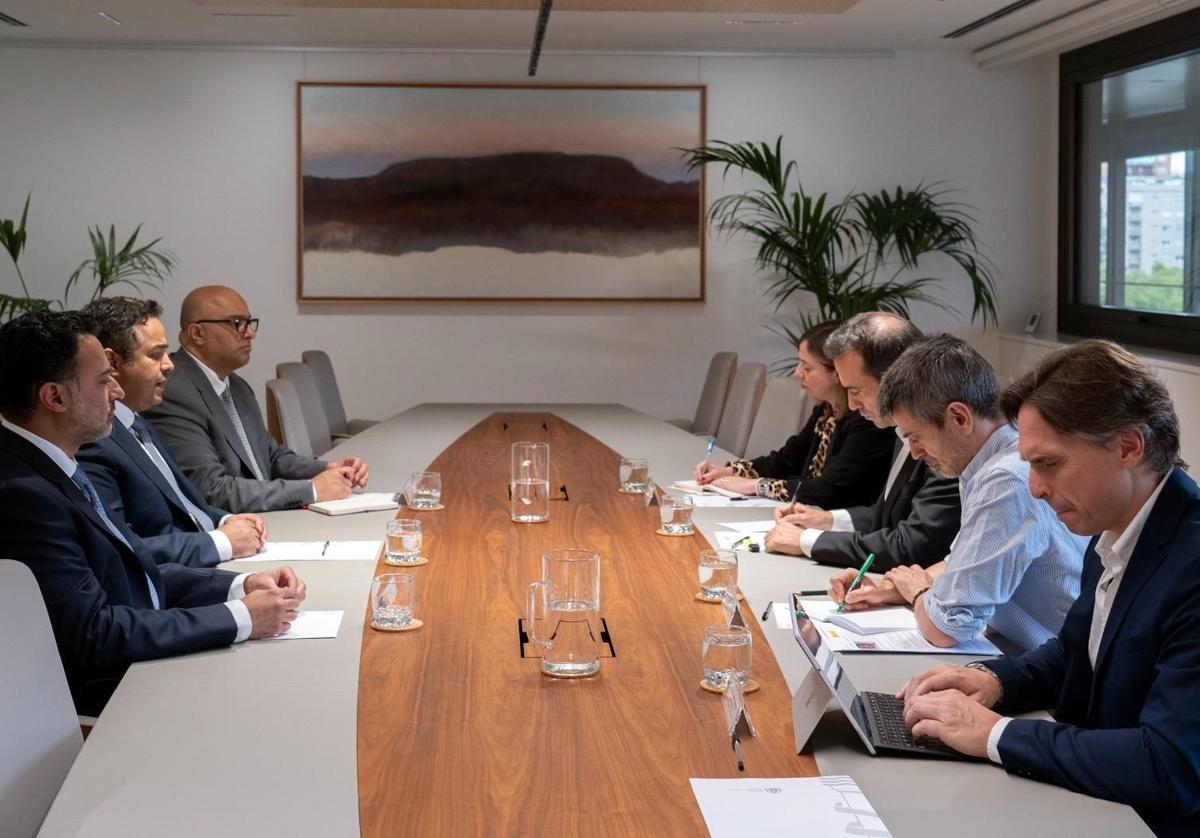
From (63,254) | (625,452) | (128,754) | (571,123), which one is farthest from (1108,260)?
(128,754)

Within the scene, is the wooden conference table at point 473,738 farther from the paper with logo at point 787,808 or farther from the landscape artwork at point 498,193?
the landscape artwork at point 498,193

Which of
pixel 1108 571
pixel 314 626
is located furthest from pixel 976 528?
pixel 314 626

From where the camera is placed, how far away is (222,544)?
131 inches

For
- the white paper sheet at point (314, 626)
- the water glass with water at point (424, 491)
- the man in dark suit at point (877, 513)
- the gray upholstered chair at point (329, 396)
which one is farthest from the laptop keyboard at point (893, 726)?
the gray upholstered chair at point (329, 396)

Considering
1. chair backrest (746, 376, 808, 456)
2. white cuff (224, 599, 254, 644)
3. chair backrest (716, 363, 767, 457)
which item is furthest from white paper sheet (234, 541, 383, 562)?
chair backrest (716, 363, 767, 457)

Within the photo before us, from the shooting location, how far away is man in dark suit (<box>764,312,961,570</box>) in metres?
3.14

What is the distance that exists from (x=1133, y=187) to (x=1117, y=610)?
6238mm

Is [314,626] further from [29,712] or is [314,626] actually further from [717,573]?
[717,573]

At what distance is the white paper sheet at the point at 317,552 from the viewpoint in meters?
3.29

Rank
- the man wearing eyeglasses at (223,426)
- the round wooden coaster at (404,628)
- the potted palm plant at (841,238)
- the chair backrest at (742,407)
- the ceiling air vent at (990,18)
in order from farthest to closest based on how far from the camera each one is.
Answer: the potted palm plant at (841,238)
the ceiling air vent at (990,18)
the chair backrest at (742,407)
the man wearing eyeglasses at (223,426)
the round wooden coaster at (404,628)

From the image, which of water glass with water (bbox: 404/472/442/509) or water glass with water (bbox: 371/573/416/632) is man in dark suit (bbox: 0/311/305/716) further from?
water glass with water (bbox: 404/472/442/509)

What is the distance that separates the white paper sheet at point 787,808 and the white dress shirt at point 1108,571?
0.81 ft

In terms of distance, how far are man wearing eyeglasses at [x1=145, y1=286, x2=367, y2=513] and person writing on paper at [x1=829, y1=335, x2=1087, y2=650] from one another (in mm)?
2025

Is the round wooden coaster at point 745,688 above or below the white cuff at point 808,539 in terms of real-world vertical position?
below
